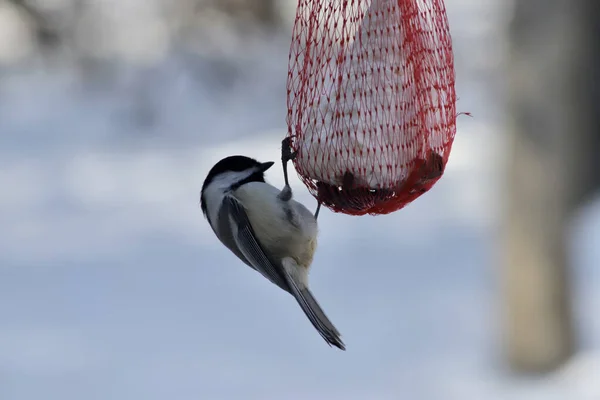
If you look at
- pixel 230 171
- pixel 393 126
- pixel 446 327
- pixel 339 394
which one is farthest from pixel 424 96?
pixel 446 327

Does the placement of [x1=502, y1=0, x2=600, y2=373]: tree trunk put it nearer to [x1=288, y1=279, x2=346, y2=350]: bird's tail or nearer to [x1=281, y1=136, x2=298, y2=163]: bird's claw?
[x1=288, y1=279, x2=346, y2=350]: bird's tail

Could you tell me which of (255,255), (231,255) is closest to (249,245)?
(255,255)

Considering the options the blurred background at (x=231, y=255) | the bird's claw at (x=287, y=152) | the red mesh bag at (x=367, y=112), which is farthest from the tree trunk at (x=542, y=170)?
the bird's claw at (x=287, y=152)

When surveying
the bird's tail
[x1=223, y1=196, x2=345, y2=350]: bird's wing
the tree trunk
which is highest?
the tree trunk

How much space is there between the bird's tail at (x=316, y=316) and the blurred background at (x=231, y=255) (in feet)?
8.08

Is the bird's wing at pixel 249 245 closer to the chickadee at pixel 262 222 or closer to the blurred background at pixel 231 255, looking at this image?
the chickadee at pixel 262 222

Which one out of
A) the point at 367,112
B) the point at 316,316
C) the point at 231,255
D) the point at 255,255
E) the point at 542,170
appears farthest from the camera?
the point at 231,255

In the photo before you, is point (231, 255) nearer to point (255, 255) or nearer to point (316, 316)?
point (255, 255)

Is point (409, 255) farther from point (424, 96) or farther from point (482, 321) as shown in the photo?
point (424, 96)

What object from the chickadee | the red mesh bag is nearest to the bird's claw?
the red mesh bag

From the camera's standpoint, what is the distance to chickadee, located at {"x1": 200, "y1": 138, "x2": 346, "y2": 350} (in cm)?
254

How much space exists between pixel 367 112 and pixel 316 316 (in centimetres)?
55

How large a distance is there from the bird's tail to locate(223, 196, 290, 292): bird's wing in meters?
0.05

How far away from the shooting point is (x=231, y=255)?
6.86 meters
